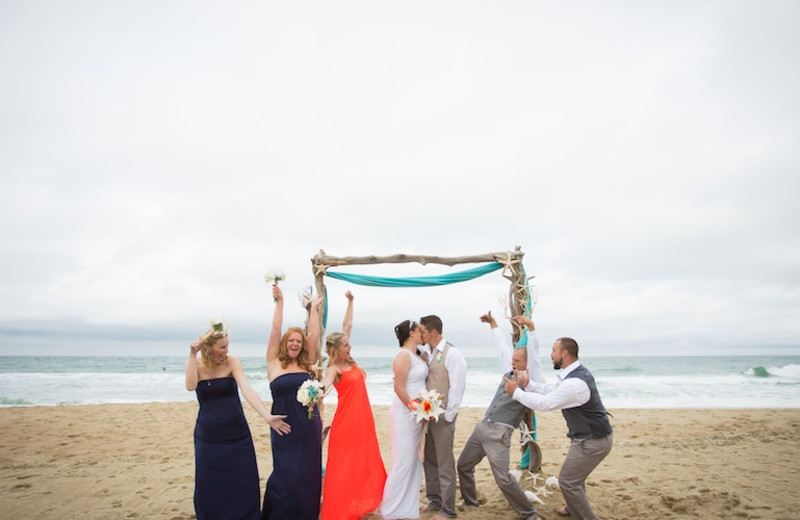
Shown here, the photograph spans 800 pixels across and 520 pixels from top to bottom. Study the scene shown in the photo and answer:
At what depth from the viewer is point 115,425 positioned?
11.3 m

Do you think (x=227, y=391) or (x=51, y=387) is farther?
(x=51, y=387)

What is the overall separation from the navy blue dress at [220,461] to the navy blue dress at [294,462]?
0.23m

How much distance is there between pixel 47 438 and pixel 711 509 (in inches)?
477

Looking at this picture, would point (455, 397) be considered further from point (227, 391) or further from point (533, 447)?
point (227, 391)

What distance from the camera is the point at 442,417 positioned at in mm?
4957

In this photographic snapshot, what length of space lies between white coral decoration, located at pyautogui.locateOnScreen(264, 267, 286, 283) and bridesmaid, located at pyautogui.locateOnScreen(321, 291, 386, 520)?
100 cm

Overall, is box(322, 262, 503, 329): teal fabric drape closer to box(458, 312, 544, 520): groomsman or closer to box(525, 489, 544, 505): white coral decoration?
box(458, 312, 544, 520): groomsman

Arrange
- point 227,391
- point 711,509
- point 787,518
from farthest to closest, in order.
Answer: point 711,509 → point 787,518 → point 227,391

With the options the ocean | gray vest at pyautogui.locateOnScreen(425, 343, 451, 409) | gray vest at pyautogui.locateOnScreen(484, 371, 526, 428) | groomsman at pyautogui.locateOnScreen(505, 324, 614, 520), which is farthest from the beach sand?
the ocean

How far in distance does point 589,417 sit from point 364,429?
243cm

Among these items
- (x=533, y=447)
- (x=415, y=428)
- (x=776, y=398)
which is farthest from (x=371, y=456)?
(x=776, y=398)

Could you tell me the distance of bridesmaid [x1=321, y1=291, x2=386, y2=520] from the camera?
4.81m

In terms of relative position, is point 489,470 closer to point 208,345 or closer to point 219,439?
point 219,439

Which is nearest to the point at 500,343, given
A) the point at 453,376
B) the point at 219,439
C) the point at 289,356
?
the point at 453,376
